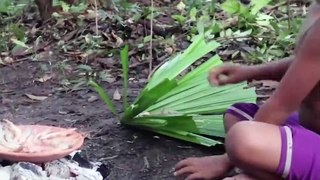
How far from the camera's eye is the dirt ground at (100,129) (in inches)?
124

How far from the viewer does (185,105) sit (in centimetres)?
339

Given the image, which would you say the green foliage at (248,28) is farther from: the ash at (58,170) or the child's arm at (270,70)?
the ash at (58,170)

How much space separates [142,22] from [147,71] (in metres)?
0.97

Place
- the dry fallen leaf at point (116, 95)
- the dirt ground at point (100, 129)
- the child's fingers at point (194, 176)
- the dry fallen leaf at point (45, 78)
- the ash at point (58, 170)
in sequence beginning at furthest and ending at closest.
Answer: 1. the dry fallen leaf at point (45, 78)
2. the dry fallen leaf at point (116, 95)
3. the dirt ground at point (100, 129)
4. the child's fingers at point (194, 176)
5. the ash at point (58, 170)

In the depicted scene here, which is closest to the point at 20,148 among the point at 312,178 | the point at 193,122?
the point at 193,122

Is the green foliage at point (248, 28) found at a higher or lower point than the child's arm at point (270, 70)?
lower

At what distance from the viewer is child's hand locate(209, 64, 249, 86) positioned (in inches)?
112

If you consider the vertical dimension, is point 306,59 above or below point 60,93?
above

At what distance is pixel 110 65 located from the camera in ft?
15.5

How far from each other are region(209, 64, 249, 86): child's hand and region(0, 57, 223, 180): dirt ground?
48 cm

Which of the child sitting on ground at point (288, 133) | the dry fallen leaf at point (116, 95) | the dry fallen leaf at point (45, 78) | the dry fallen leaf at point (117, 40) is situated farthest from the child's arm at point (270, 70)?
the dry fallen leaf at point (117, 40)

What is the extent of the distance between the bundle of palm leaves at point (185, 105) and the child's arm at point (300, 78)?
77 cm

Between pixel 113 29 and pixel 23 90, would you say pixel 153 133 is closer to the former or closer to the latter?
pixel 23 90

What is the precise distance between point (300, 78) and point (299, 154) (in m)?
0.26
